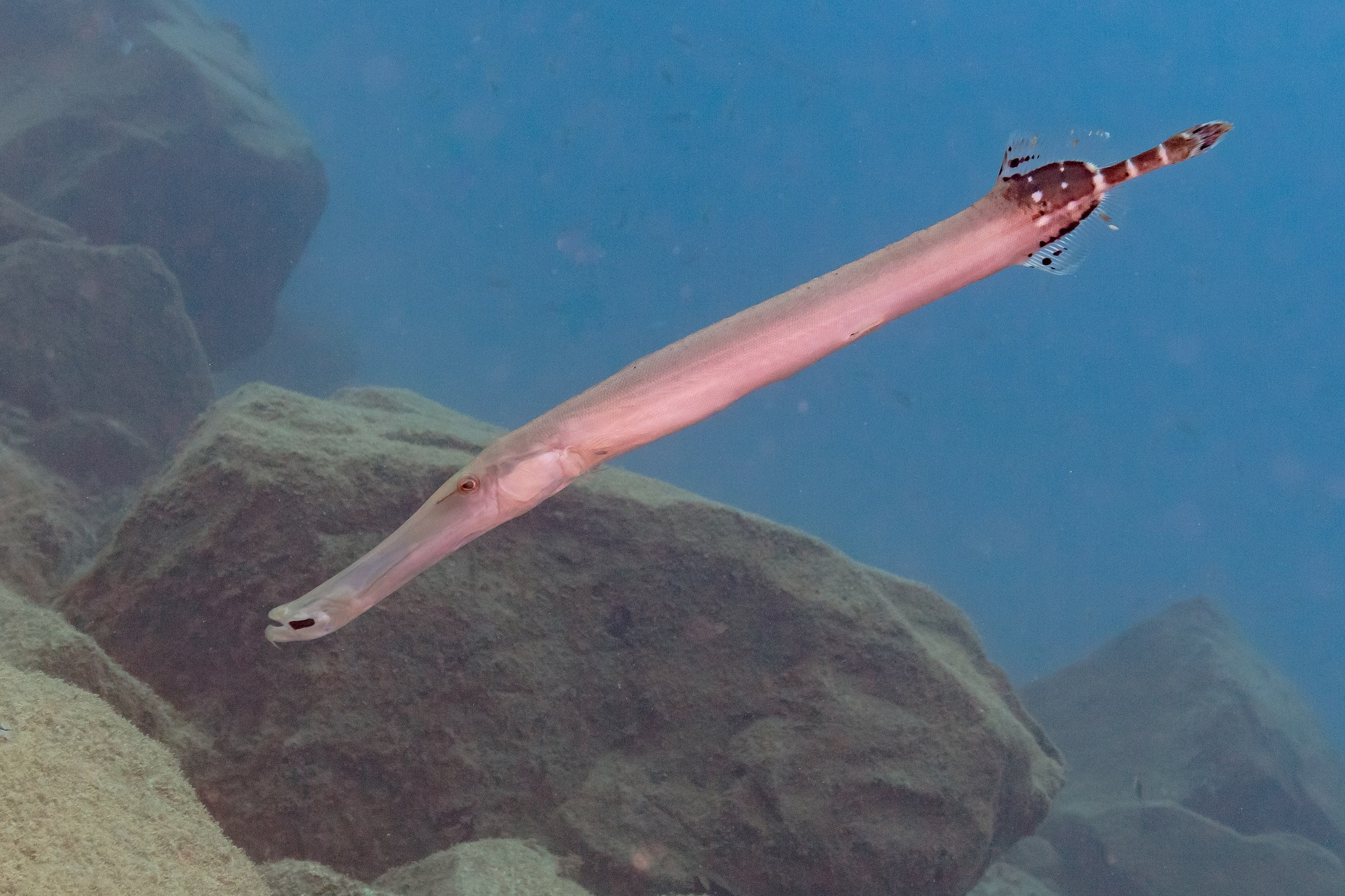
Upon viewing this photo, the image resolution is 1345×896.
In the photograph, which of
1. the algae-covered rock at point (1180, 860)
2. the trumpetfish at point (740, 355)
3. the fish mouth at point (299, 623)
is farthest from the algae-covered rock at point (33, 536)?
the algae-covered rock at point (1180, 860)

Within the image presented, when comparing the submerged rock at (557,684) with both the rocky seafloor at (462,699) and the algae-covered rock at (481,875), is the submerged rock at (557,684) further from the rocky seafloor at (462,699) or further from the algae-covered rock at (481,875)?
the algae-covered rock at (481,875)

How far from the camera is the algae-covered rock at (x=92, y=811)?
1.49m

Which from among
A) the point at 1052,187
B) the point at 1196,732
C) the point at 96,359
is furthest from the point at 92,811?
the point at 1196,732

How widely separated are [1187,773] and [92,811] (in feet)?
44.4

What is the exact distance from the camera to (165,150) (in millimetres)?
14547

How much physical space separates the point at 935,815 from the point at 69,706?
13.9 feet

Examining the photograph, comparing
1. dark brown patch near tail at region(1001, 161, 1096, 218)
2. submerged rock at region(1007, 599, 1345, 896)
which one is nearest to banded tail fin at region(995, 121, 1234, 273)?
dark brown patch near tail at region(1001, 161, 1096, 218)

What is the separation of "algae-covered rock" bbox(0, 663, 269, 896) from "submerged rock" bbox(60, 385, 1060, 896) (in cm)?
109

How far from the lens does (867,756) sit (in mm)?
4328

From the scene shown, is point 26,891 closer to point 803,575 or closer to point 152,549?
point 152,549

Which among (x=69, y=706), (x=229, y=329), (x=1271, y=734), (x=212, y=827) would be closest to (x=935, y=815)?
(x=212, y=827)

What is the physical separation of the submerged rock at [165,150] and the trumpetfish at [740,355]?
16109 millimetres

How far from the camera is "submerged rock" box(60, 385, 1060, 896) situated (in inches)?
133

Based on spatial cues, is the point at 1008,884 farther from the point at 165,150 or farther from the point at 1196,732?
the point at 165,150
